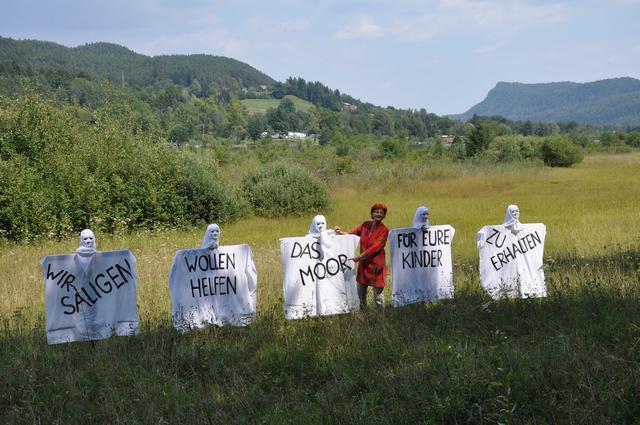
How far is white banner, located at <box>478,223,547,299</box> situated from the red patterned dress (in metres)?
1.80

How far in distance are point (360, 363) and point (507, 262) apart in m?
3.89

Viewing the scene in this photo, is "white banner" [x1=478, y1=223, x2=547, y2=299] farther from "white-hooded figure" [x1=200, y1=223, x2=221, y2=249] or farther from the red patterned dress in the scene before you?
"white-hooded figure" [x1=200, y1=223, x2=221, y2=249]

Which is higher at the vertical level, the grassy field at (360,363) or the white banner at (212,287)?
the white banner at (212,287)

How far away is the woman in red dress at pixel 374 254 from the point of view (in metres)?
9.41

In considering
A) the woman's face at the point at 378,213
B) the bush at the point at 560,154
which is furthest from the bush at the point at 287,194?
the bush at the point at 560,154

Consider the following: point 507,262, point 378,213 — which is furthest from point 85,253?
point 507,262

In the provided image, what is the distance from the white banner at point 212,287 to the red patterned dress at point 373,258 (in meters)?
1.59

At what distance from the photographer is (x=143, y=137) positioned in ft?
88.5

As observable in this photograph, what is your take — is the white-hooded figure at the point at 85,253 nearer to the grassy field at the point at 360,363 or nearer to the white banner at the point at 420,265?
the grassy field at the point at 360,363

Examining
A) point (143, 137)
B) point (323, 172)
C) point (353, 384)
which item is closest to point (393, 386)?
point (353, 384)

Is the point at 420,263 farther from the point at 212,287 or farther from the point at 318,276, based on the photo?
the point at 212,287

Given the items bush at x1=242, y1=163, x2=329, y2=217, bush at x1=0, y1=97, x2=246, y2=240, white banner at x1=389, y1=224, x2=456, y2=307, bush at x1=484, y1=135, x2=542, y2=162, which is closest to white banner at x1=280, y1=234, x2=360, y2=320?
white banner at x1=389, y1=224, x2=456, y2=307

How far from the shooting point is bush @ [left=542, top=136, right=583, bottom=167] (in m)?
59.9

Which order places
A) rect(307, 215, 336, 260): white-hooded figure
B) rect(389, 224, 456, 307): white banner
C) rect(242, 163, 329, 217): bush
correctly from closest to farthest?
1. rect(307, 215, 336, 260): white-hooded figure
2. rect(389, 224, 456, 307): white banner
3. rect(242, 163, 329, 217): bush
